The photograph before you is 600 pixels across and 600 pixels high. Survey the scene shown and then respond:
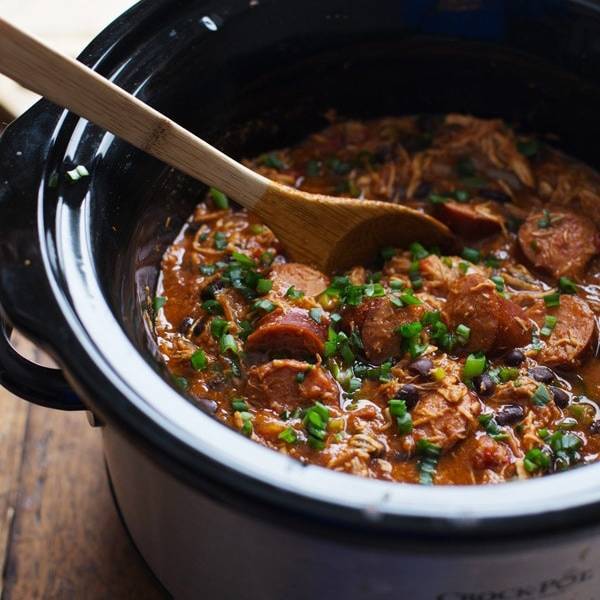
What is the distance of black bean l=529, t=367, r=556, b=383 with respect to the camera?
130 inches

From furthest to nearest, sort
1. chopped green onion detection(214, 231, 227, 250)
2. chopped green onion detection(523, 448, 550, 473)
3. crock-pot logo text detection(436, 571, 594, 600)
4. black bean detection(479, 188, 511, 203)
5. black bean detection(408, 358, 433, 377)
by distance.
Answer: black bean detection(479, 188, 511, 203)
chopped green onion detection(214, 231, 227, 250)
black bean detection(408, 358, 433, 377)
chopped green onion detection(523, 448, 550, 473)
crock-pot logo text detection(436, 571, 594, 600)

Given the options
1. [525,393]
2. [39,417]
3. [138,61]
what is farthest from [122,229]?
[525,393]

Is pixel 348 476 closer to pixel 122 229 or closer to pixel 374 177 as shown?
pixel 122 229

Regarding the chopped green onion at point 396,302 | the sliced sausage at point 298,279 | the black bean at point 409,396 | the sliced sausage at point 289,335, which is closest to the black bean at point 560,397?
the black bean at point 409,396

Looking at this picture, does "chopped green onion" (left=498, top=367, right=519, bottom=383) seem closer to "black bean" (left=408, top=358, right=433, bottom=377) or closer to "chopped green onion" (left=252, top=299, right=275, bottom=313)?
"black bean" (left=408, top=358, right=433, bottom=377)

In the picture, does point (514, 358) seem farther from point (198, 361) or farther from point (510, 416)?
point (198, 361)

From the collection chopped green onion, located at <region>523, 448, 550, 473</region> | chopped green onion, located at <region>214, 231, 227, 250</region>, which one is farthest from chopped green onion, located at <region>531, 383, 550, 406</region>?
chopped green onion, located at <region>214, 231, 227, 250</region>

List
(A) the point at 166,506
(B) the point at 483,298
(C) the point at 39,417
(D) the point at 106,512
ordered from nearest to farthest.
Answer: (A) the point at 166,506 → (B) the point at 483,298 → (D) the point at 106,512 → (C) the point at 39,417

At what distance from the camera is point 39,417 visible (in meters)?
3.92

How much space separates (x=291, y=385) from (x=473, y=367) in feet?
2.14

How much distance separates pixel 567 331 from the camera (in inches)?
135

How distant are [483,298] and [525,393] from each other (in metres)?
0.37

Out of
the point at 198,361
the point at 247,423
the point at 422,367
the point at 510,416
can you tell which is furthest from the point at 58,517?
the point at 510,416

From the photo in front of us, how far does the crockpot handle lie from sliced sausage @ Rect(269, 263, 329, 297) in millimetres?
1057
